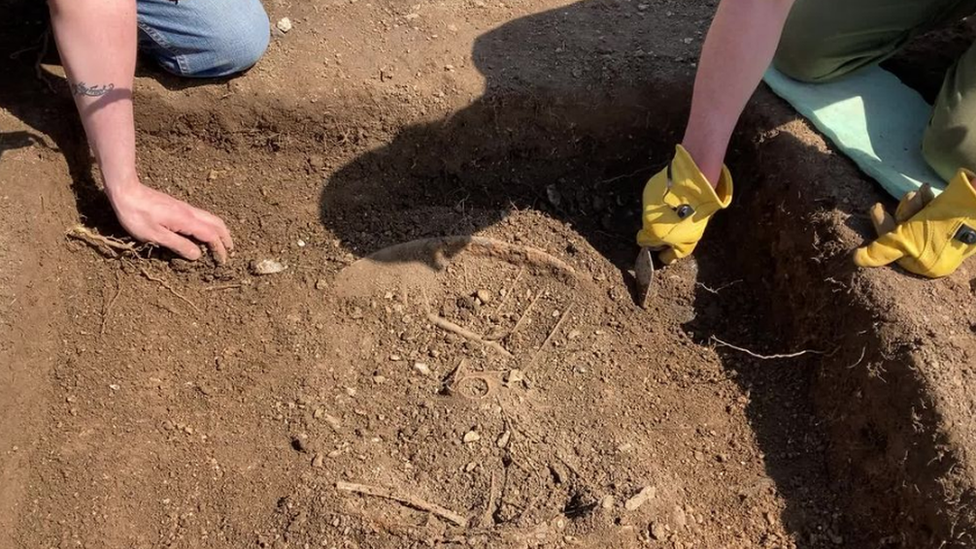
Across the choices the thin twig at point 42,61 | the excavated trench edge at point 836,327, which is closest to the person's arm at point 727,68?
the excavated trench edge at point 836,327

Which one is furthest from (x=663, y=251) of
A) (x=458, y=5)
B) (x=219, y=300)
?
(x=219, y=300)

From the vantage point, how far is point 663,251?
205cm

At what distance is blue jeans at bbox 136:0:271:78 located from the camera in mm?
2012

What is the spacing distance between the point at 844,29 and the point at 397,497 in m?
1.62

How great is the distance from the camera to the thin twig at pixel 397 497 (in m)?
1.68

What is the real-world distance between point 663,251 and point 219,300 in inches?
44.2

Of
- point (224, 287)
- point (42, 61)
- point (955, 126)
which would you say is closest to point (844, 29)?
point (955, 126)

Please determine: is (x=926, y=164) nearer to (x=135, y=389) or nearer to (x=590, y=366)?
(x=590, y=366)

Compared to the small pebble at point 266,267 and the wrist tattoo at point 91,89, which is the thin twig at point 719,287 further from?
the wrist tattoo at point 91,89

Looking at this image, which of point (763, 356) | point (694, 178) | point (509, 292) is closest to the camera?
point (694, 178)

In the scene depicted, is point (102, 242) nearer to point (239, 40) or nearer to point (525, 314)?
point (239, 40)

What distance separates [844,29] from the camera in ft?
6.88

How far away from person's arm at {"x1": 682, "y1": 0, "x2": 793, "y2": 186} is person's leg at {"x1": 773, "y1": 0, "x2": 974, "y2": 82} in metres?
0.39

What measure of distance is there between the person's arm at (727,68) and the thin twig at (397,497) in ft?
3.12
